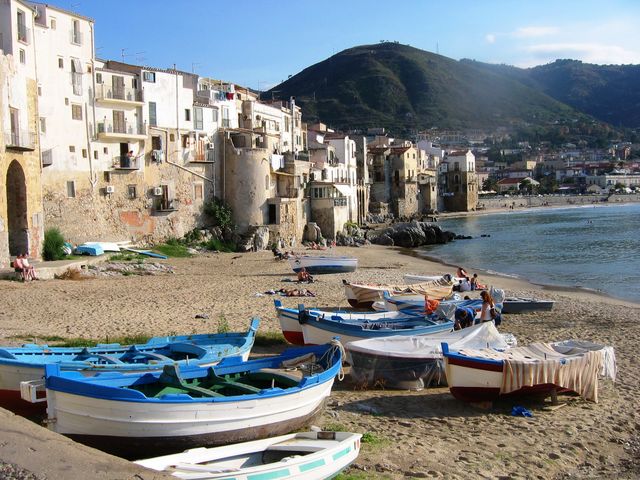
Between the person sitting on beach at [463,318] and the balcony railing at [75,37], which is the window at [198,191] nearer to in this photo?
the balcony railing at [75,37]

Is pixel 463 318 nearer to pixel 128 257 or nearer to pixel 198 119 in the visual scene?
pixel 128 257

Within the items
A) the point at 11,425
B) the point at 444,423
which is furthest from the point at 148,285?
the point at 11,425

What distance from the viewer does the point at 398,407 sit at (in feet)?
40.6

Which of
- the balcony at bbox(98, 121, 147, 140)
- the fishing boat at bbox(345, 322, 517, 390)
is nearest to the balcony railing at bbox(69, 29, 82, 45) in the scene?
the balcony at bbox(98, 121, 147, 140)

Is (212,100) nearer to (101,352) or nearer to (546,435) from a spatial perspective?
(101,352)

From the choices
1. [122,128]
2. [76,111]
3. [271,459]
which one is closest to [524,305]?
[271,459]

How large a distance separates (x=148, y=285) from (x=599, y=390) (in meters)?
18.2

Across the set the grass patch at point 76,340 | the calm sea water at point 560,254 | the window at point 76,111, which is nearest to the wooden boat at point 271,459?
the grass patch at point 76,340

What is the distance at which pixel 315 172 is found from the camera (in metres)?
57.0

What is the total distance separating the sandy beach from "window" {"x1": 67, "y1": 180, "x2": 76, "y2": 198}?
9.07m

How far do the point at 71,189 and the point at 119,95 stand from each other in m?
6.20

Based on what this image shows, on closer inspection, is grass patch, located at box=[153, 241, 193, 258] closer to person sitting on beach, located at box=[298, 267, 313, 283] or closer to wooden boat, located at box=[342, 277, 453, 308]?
person sitting on beach, located at box=[298, 267, 313, 283]

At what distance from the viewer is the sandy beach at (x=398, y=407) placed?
30.1 feet

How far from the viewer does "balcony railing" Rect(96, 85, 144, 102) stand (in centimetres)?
3781
